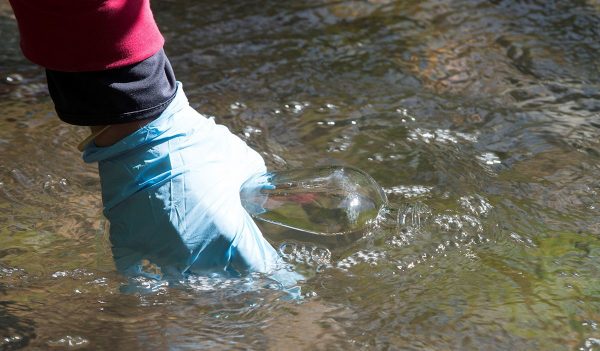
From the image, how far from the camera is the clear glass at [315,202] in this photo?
9.70 feet

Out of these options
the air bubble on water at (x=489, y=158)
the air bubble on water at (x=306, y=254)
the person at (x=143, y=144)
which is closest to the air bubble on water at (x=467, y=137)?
the air bubble on water at (x=489, y=158)

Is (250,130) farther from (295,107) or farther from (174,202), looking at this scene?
(174,202)

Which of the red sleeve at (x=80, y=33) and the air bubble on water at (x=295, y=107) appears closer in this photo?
the red sleeve at (x=80, y=33)

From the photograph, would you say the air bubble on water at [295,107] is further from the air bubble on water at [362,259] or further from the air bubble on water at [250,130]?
the air bubble on water at [362,259]

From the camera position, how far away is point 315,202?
9.77 ft

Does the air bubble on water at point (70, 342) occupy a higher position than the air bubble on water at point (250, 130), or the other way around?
the air bubble on water at point (70, 342)

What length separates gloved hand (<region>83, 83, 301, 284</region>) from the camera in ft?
8.57

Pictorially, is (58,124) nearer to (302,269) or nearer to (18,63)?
(18,63)

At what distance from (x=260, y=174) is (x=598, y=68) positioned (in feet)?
8.11

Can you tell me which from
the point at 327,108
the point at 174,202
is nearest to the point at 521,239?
the point at 174,202

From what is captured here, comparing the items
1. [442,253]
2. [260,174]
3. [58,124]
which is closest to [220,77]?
[58,124]

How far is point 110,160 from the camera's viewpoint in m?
2.63

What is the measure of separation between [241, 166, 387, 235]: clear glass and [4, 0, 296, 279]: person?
0.49 ft

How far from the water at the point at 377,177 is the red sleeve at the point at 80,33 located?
2.46 feet
